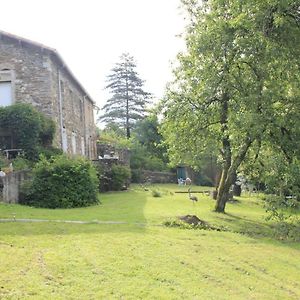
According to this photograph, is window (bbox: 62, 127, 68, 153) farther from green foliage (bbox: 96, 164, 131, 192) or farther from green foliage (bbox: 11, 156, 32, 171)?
green foliage (bbox: 11, 156, 32, 171)

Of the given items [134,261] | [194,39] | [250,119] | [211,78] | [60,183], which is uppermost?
[194,39]

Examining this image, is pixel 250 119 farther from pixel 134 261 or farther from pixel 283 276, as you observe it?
pixel 134 261

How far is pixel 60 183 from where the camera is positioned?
1675 cm

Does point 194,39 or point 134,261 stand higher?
point 194,39

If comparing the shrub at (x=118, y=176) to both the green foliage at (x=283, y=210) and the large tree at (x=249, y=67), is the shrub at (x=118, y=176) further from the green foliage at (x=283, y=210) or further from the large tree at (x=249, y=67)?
the green foliage at (x=283, y=210)

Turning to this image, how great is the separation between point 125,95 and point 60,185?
3807 cm

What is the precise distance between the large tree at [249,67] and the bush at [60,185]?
5460mm

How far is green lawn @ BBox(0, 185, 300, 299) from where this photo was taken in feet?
21.7

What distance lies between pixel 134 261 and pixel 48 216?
18.2 feet

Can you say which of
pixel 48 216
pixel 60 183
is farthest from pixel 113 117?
pixel 48 216

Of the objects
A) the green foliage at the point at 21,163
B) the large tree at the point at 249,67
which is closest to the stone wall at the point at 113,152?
the green foliage at the point at 21,163

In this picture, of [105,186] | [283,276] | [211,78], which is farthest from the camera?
[105,186]

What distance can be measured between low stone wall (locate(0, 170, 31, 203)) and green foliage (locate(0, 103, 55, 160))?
113 inches

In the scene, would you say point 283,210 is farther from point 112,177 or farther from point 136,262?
point 112,177
